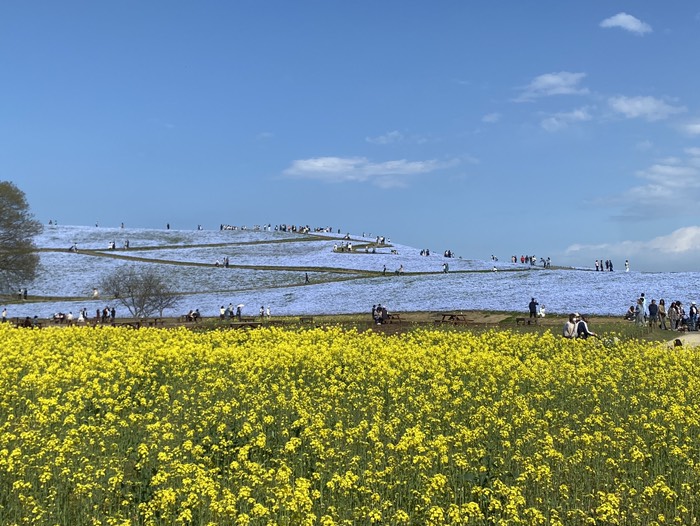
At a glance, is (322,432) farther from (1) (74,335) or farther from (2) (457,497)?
(1) (74,335)

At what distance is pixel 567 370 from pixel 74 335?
18336mm

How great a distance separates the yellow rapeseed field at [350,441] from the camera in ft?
28.6

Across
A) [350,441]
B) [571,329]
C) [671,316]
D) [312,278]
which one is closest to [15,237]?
[312,278]

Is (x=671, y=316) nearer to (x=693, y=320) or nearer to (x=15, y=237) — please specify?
(x=693, y=320)

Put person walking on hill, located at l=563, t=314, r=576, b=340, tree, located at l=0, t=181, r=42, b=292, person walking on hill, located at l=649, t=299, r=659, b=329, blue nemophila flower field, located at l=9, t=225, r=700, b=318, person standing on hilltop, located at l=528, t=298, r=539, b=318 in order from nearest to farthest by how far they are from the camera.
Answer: person walking on hill, located at l=563, t=314, r=576, b=340, person walking on hill, located at l=649, t=299, r=659, b=329, person standing on hilltop, located at l=528, t=298, r=539, b=318, blue nemophila flower field, located at l=9, t=225, r=700, b=318, tree, located at l=0, t=181, r=42, b=292

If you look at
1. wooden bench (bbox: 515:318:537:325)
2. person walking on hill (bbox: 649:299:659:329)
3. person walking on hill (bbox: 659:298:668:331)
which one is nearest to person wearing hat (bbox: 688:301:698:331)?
person walking on hill (bbox: 659:298:668:331)

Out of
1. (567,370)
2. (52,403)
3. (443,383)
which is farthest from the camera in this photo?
(567,370)

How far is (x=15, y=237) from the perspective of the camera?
191ft

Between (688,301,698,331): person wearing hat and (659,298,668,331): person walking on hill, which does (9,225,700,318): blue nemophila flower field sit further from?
(688,301,698,331): person wearing hat

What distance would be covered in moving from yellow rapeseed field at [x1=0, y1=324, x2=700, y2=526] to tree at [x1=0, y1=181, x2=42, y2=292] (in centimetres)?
4185

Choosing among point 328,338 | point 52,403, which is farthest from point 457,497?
point 328,338

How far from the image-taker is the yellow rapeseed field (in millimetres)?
8727

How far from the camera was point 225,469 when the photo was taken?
1073cm

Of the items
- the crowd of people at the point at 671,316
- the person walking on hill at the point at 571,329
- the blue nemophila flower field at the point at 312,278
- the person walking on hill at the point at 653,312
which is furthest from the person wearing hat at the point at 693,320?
the person walking on hill at the point at 571,329
